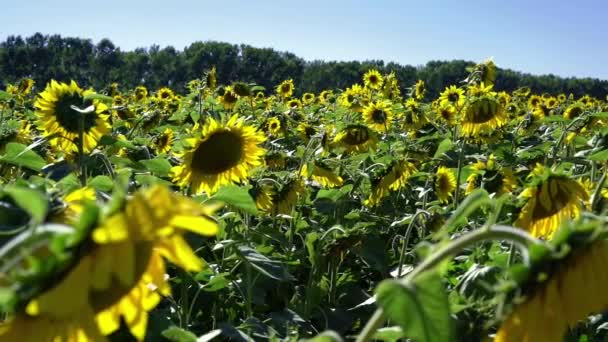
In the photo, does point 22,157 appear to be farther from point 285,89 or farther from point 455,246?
point 285,89

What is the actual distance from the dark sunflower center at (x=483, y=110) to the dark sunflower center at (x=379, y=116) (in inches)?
48.5

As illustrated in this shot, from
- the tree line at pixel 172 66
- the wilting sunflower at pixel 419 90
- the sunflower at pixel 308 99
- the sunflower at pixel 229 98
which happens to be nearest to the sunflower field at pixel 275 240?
the sunflower at pixel 229 98

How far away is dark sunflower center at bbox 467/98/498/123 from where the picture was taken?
13.9ft

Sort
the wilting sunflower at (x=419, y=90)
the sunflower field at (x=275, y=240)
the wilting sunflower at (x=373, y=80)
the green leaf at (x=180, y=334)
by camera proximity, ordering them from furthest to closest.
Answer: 1. the wilting sunflower at (x=373, y=80)
2. the wilting sunflower at (x=419, y=90)
3. the green leaf at (x=180, y=334)
4. the sunflower field at (x=275, y=240)

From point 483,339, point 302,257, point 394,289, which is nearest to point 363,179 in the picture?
point 302,257

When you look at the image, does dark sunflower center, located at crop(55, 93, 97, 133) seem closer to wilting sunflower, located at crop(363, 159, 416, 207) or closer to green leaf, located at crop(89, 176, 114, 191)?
green leaf, located at crop(89, 176, 114, 191)

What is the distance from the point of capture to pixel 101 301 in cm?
91

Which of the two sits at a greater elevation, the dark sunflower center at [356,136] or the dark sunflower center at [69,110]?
the dark sunflower center at [69,110]

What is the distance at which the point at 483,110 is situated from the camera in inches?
168

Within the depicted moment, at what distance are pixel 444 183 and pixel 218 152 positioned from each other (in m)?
1.83

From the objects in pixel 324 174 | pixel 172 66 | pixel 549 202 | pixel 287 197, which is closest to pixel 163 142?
pixel 324 174

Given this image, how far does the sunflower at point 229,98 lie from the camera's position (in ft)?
22.6

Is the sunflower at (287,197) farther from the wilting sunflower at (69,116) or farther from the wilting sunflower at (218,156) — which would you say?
the wilting sunflower at (69,116)

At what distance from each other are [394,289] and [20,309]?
1.34ft
